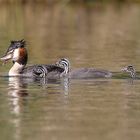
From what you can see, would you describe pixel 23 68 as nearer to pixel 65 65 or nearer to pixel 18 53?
pixel 18 53

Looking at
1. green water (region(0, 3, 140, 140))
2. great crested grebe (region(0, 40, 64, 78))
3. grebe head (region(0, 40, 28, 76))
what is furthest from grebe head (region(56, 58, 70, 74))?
grebe head (region(0, 40, 28, 76))

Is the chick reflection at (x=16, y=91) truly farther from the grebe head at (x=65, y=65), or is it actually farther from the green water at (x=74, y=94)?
the grebe head at (x=65, y=65)

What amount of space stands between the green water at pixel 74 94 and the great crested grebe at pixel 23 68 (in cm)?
43

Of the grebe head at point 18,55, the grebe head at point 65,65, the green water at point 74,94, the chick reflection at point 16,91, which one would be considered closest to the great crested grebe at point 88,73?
the grebe head at point 65,65

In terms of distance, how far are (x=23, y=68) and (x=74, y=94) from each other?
345 cm

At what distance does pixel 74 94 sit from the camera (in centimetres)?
1521

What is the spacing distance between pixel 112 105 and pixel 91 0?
1336 inches

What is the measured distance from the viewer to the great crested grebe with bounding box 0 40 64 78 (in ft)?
58.8

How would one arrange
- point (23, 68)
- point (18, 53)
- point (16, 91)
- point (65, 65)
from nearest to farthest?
point (16, 91) → point (65, 65) → point (23, 68) → point (18, 53)

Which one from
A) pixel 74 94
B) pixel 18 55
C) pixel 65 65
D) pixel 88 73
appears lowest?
pixel 74 94

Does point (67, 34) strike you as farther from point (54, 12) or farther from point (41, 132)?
point (41, 132)

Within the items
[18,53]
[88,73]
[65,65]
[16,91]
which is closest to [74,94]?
[16,91]

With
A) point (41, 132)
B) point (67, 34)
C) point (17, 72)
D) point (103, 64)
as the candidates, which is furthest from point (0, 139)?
point (67, 34)

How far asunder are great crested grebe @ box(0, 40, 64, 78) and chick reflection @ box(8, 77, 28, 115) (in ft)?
1.13
